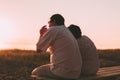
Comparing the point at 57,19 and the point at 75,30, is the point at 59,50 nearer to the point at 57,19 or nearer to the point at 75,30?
the point at 57,19

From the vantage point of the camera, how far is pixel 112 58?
1728 cm

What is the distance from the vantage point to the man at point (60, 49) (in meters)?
8.04

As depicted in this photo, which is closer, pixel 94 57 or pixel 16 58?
pixel 94 57

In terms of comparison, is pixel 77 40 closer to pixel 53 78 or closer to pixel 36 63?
pixel 53 78

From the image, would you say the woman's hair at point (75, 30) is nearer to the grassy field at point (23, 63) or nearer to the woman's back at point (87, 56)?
the woman's back at point (87, 56)

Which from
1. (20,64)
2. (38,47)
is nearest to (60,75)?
(38,47)

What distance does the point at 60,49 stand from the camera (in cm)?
809

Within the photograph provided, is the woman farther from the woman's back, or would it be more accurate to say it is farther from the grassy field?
the grassy field

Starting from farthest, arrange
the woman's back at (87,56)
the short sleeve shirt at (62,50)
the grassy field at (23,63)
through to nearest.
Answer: the grassy field at (23,63), the woman's back at (87,56), the short sleeve shirt at (62,50)

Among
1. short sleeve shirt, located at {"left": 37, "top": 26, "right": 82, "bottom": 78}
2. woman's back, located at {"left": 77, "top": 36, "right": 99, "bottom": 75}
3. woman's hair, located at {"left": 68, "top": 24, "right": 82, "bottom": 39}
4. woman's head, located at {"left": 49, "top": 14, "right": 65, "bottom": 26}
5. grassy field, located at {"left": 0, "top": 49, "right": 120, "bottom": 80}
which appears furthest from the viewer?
A: grassy field, located at {"left": 0, "top": 49, "right": 120, "bottom": 80}

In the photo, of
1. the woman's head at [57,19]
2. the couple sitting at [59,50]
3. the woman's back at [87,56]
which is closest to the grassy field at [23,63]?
the woman's back at [87,56]

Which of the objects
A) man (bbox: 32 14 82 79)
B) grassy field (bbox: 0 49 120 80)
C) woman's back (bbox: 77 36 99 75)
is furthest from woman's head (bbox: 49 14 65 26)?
grassy field (bbox: 0 49 120 80)

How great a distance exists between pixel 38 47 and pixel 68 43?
2.08 feet

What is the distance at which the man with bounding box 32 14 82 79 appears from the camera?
804 cm
